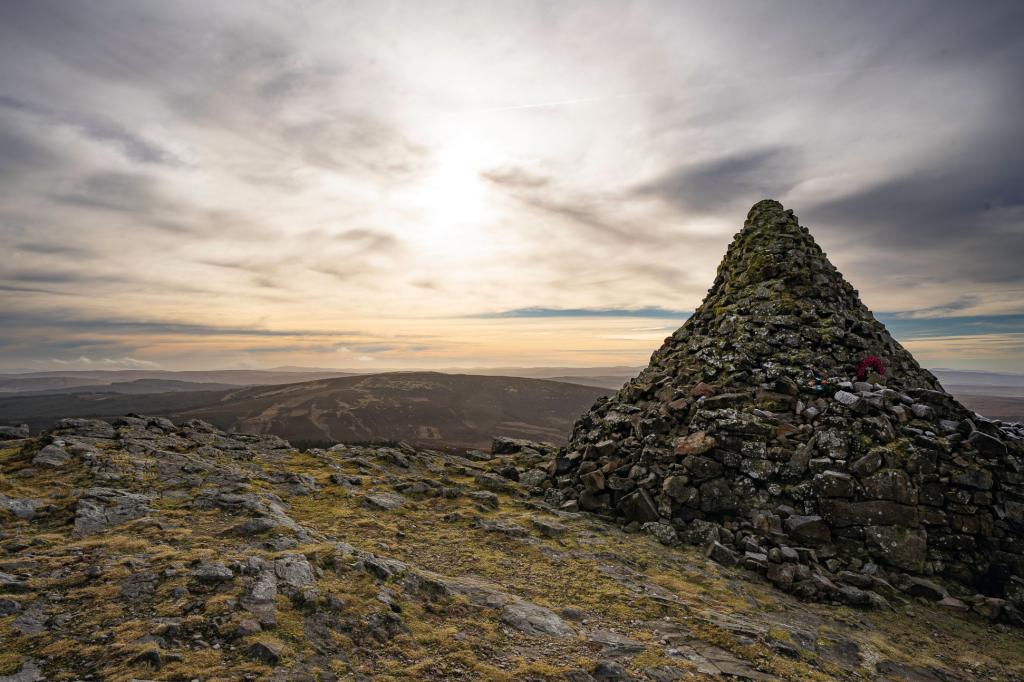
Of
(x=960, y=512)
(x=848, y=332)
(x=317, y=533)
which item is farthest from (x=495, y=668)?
(x=848, y=332)

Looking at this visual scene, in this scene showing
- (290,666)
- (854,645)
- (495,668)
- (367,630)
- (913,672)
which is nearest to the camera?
(290,666)

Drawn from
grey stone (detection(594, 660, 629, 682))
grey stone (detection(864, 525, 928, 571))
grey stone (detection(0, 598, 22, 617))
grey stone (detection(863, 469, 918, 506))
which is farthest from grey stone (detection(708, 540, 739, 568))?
grey stone (detection(0, 598, 22, 617))

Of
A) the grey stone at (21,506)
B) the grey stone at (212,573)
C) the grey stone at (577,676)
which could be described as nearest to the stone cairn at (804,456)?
the grey stone at (577,676)

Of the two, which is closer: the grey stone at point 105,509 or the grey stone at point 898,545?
the grey stone at point 105,509

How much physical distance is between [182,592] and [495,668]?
7401mm

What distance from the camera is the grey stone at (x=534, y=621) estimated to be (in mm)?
10789

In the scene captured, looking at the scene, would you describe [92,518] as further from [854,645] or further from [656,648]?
[854,645]

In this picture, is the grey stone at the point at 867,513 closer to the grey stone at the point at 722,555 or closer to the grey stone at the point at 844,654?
the grey stone at the point at 722,555

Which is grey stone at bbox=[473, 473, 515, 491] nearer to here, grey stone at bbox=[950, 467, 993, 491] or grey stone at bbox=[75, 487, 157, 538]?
grey stone at bbox=[75, 487, 157, 538]

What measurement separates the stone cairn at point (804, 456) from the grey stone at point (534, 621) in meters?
8.96

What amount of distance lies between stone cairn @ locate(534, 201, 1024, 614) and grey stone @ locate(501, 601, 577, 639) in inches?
353

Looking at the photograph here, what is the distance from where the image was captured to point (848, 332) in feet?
76.0

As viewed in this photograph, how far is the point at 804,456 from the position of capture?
18.5 meters

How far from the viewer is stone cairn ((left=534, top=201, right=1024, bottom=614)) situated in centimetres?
1600
